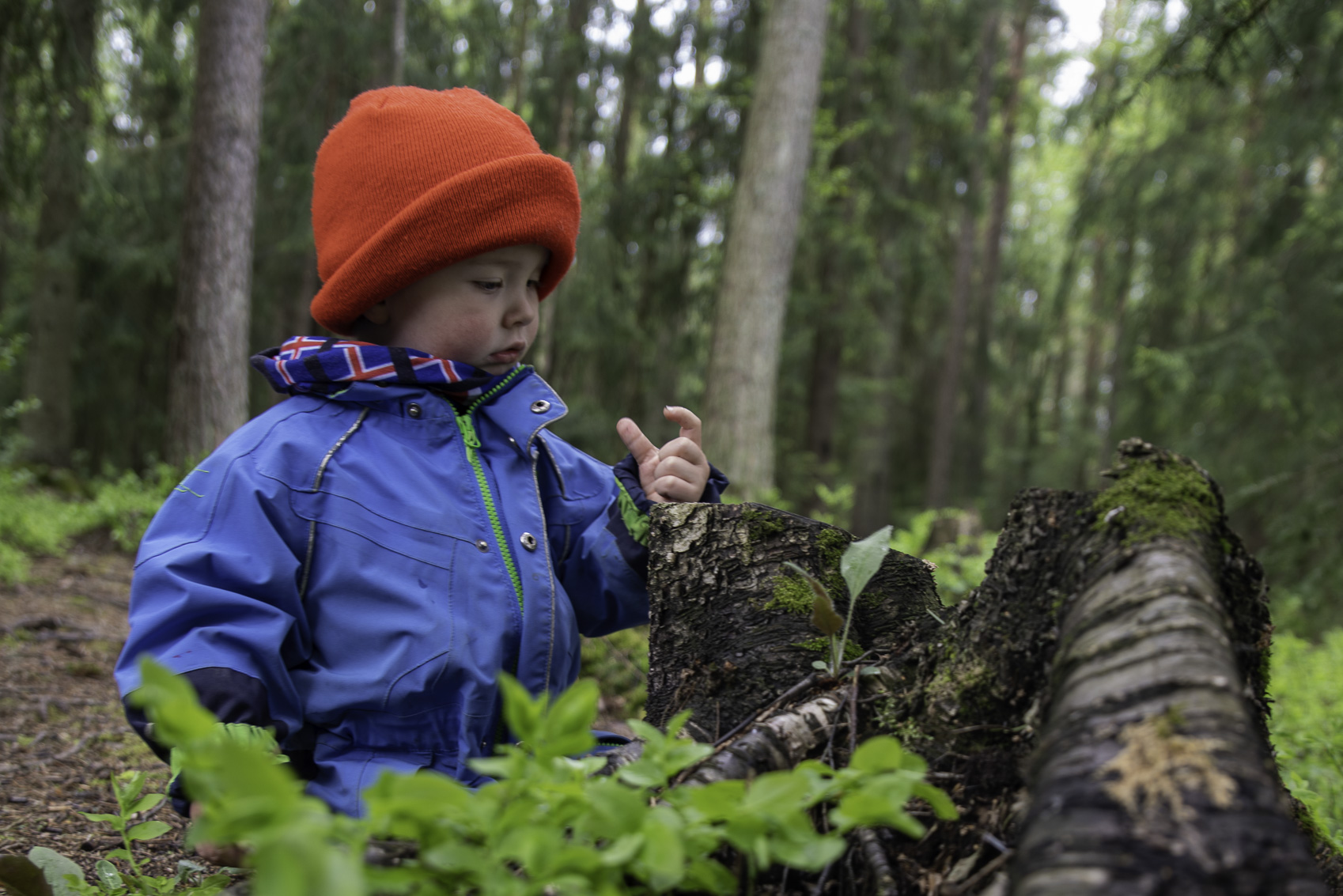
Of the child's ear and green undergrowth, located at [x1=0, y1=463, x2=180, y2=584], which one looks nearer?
the child's ear

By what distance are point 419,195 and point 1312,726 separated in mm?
3828

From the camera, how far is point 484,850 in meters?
0.73

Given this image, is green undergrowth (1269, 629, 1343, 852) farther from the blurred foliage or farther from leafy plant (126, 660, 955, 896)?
leafy plant (126, 660, 955, 896)

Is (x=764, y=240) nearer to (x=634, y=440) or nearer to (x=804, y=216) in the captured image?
(x=804, y=216)

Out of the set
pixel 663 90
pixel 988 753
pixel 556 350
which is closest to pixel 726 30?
pixel 663 90

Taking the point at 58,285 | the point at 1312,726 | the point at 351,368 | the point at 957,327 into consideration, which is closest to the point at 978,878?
the point at 351,368

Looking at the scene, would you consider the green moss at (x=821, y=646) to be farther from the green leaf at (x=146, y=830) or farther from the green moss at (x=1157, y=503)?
the green leaf at (x=146, y=830)

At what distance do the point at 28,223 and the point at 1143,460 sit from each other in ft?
47.2

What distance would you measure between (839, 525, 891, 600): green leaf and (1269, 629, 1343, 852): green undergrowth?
875 mm

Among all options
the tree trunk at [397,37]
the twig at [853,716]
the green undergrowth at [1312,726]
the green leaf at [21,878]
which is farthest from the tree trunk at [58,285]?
the green undergrowth at [1312,726]

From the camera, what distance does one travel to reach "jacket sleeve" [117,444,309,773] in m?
1.41

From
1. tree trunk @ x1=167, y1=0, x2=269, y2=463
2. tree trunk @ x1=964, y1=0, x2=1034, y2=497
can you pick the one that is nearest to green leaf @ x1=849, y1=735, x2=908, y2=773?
tree trunk @ x1=167, y1=0, x2=269, y2=463

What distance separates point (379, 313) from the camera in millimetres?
2086

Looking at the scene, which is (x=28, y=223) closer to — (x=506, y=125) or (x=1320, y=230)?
(x=506, y=125)
